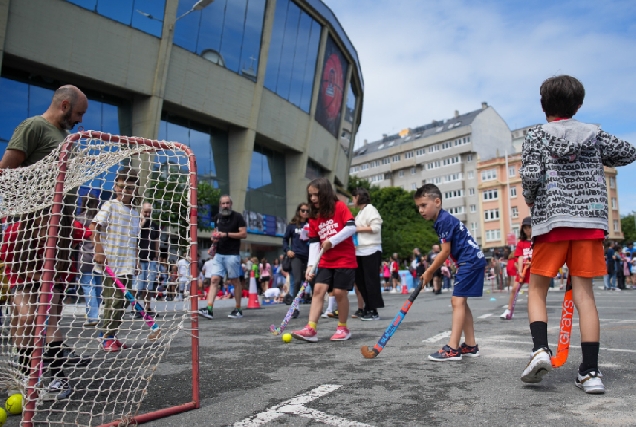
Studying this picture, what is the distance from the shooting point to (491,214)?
74438 mm

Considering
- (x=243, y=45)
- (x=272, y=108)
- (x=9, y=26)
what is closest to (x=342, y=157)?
(x=272, y=108)

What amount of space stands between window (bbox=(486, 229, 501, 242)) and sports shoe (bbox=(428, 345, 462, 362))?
238 ft

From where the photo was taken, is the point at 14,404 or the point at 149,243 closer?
the point at 14,404

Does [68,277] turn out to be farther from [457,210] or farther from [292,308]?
[457,210]

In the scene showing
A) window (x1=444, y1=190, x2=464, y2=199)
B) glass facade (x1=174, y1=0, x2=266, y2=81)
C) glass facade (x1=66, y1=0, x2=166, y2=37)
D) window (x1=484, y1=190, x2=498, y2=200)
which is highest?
window (x1=444, y1=190, x2=464, y2=199)

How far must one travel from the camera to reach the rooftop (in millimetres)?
82625

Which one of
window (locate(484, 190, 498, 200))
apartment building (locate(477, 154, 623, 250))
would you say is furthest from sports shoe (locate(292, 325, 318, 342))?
window (locate(484, 190, 498, 200))

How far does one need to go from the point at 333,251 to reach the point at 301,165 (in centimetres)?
3046

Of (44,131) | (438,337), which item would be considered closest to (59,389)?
(44,131)

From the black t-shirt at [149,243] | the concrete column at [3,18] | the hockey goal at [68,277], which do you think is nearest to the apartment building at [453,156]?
the concrete column at [3,18]

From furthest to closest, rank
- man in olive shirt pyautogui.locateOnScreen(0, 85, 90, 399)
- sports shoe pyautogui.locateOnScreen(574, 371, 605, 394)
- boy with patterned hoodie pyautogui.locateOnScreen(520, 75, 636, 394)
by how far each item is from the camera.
Result: man in olive shirt pyautogui.locateOnScreen(0, 85, 90, 399) → boy with patterned hoodie pyautogui.locateOnScreen(520, 75, 636, 394) → sports shoe pyautogui.locateOnScreen(574, 371, 605, 394)

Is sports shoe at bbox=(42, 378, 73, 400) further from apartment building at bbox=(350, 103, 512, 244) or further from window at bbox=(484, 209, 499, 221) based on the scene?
apartment building at bbox=(350, 103, 512, 244)

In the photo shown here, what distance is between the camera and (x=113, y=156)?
3.29 m

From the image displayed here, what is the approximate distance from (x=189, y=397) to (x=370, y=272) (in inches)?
198
